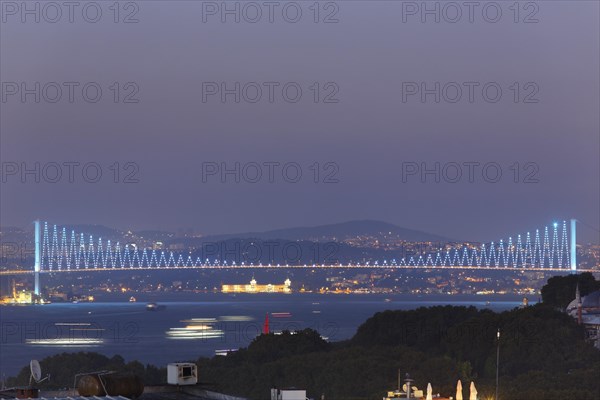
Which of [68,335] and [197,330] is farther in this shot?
[197,330]

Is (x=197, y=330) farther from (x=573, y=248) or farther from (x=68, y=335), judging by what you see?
(x=573, y=248)

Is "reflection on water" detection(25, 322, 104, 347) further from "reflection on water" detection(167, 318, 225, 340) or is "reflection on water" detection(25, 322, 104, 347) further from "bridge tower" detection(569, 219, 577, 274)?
"bridge tower" detection(569, 219, 577, 274)

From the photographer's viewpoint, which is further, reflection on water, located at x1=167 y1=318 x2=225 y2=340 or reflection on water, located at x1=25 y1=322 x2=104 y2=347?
reflection on water, located at x1=167 y1=318 x2=225 y2=340

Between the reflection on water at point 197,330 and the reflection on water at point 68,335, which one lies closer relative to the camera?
the reflection on water at point 68,335

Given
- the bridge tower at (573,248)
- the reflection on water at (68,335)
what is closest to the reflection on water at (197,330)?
the reflection on water at (68,335)

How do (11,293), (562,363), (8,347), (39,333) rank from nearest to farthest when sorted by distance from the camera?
(562,363) < (8,347) < (39,333) < (11,293)

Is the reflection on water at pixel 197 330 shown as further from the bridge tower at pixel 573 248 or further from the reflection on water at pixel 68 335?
the bridge tower at pixel 573 248

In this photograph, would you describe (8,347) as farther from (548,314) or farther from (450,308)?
(548,314)

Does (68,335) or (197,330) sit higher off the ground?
→ (197,330)

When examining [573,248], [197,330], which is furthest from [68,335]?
[573,248]

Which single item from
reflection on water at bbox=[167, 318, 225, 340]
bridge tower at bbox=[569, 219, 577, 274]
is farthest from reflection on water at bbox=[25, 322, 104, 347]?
bridge tower at bbox=[569, 219, 577, 274]

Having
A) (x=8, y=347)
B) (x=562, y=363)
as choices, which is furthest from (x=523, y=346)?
(x=8, y=347)
